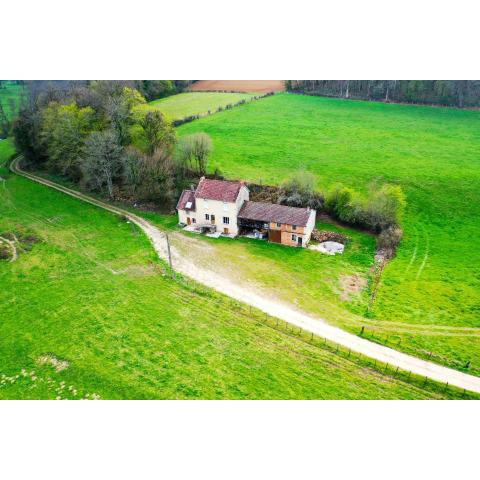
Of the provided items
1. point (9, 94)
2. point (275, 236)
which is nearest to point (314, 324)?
point (275, 236)

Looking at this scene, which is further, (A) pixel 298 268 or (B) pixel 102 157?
(B) pixel 102 157

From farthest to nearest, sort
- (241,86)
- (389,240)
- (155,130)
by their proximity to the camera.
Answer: (241,86), (155,130), (389,240)

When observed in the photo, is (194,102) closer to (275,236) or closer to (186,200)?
(186,200)

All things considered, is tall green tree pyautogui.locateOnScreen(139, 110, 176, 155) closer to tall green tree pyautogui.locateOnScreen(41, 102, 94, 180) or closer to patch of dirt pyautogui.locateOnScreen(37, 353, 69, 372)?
tall green tree pyautogui.locateOnScreen(41, 102, 94, 180)

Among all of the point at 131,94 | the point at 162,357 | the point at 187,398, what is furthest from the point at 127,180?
the point at 187,398

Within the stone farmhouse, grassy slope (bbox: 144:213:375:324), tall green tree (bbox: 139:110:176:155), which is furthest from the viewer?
tall green tree (bbox: 139:110:176:155)

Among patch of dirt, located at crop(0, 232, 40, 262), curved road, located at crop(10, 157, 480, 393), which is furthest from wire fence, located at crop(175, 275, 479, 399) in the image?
patch of dirt, located at crop(0, 232, 40, 262)

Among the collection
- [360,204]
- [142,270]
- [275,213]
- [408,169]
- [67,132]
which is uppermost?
[67,132]

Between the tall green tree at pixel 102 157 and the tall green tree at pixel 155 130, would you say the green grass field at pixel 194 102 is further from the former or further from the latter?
the tall green tree at pixel 102 157
